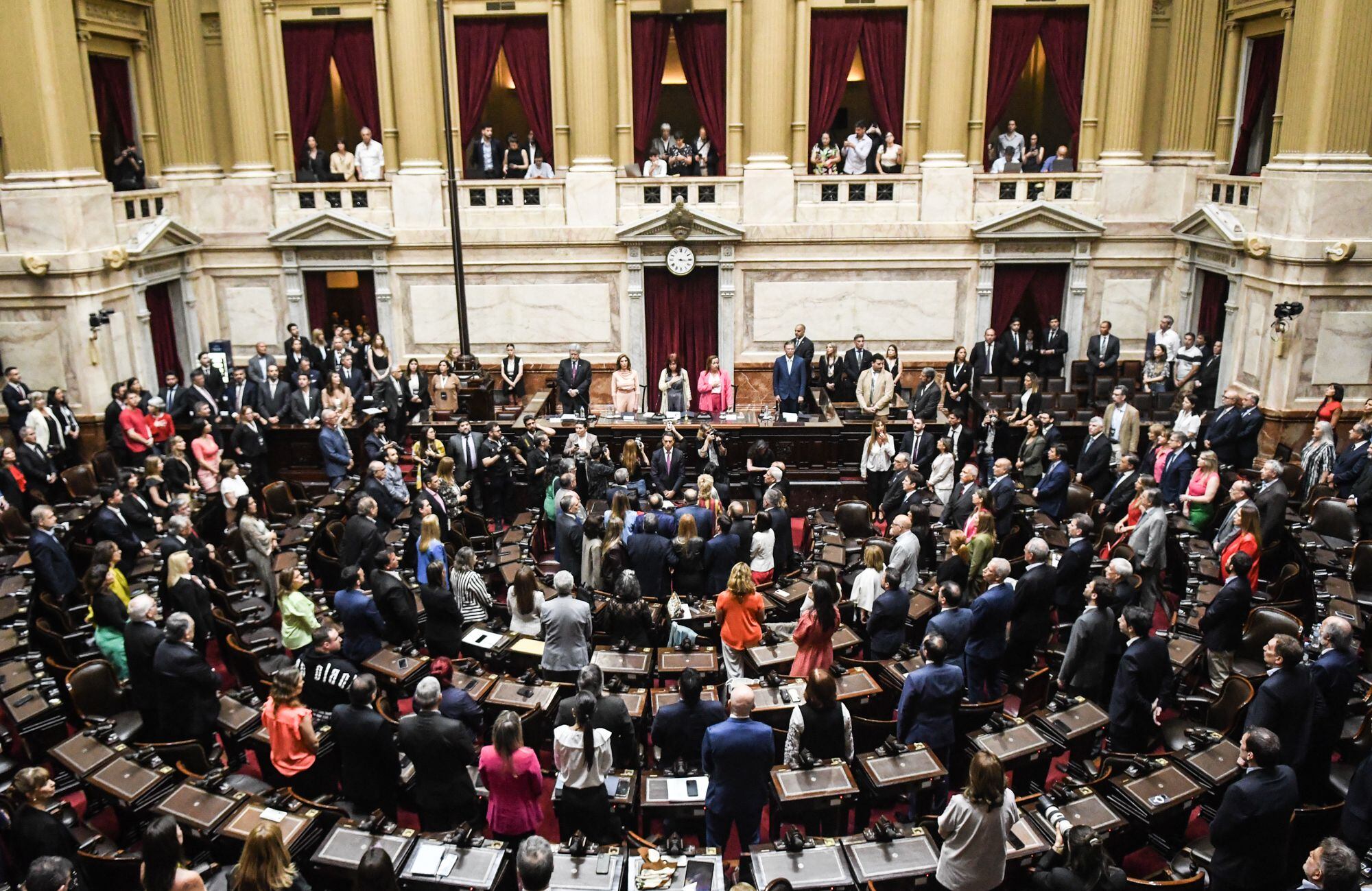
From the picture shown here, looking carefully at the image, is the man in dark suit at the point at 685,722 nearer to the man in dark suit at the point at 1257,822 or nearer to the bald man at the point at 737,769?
the bald man at the point at 737,769

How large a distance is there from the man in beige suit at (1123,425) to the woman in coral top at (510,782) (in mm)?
9231

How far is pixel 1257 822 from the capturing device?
5543 millimetres

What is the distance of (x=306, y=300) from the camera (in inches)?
703

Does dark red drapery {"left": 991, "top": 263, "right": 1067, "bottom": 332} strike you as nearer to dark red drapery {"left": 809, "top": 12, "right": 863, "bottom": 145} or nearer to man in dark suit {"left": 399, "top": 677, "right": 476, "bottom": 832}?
dark red drapery {"left": 809, "top": 12, "right": 863, "bottom": 145}

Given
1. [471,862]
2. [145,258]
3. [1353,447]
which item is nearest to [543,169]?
[145,258]

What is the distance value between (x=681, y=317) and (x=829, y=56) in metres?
5.13

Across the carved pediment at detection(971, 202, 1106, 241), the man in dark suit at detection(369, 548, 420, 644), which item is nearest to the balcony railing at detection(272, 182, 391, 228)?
the carved pediment at detection(971, 202, 1106, 241)

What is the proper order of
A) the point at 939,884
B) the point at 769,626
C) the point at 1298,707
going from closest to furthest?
the point at 939,884
the point at 1298,707
the point at 769,626

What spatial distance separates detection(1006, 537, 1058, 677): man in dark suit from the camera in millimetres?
8109

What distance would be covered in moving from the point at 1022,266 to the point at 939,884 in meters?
13.7

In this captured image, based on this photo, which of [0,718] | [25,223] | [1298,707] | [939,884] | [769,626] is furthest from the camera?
[25,223]

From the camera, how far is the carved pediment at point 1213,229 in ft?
49.3

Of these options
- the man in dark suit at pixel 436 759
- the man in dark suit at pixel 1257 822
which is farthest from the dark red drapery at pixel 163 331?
the man in dark suit at pixel 1257 822

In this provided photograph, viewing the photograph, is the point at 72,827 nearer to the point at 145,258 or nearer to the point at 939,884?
the point at 939,884
